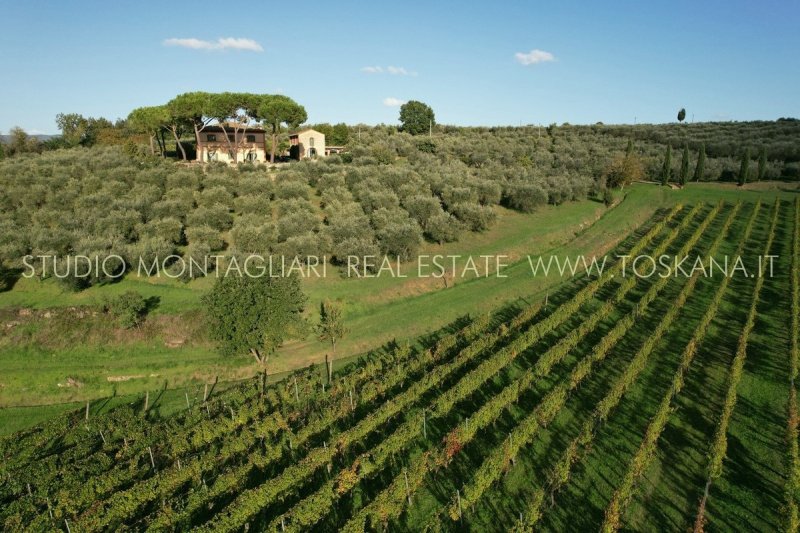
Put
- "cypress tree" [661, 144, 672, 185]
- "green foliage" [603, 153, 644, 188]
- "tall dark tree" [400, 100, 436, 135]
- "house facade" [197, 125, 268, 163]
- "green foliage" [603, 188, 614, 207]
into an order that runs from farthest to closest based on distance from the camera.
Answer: "tall dark tree" [400, 100, 436, 135]
"house facade" [197, 125, 268, 163]
"green foliage" [603, 153, 644, 188]
"cypress tree" [661, 144, 672, 185]
"green foliage" [603, 188, 614, 207]

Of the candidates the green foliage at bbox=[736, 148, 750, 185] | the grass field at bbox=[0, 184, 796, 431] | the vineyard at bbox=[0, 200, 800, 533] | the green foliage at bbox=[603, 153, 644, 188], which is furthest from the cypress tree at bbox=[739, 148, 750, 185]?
the vineyard at bbox=[0, 200, 800, 533]

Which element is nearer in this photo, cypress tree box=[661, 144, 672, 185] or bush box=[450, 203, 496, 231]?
bush box=[450, 203, 496, 231]

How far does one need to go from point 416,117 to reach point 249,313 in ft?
315

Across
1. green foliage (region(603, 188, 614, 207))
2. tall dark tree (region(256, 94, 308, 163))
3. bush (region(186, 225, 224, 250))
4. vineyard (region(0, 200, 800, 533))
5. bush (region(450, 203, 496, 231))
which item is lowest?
vineyard (region(0, 200, 800, 533))

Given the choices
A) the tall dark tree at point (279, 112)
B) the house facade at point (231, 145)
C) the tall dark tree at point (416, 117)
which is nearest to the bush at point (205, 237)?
the tall dark tree at point (279, 112)

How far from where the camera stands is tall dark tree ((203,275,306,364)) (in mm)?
26828

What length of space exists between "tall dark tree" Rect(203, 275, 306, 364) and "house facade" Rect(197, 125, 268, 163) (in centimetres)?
5180

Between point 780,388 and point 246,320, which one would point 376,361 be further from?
point 780,388

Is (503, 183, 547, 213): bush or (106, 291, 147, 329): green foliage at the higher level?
(503, 183, 547, 213): bush

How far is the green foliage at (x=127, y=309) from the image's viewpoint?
29656mm

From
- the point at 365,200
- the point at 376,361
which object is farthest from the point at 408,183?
the point at 376,361

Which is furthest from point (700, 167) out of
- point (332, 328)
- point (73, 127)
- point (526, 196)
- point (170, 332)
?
point (73, 127)

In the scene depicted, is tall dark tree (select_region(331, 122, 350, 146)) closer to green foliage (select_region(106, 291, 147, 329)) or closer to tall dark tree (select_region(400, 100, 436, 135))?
tall dark tree (select_region(400, 100, 436, 135))

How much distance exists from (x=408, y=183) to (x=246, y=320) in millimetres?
35877
